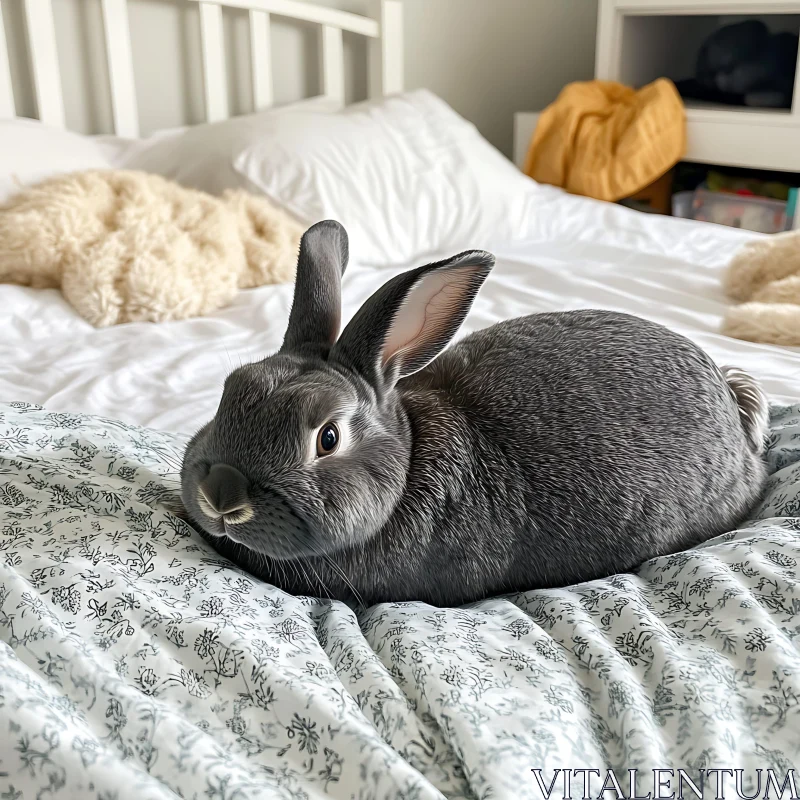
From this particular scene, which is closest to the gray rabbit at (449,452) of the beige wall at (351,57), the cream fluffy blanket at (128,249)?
the cream fluffy blanket at (128,249)

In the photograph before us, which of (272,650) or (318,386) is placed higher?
(318,386)

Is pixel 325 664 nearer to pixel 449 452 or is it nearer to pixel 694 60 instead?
pixel 449 452

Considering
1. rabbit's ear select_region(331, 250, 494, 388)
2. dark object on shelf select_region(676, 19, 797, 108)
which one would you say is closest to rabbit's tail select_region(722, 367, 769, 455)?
rabbit's ear select_region(331, 250, 494, 388)

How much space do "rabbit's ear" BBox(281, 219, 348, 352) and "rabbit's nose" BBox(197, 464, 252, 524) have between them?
0.52 ft

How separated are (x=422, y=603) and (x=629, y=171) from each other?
200 centimetres

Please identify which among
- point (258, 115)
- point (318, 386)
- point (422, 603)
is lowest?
point (422, 603)

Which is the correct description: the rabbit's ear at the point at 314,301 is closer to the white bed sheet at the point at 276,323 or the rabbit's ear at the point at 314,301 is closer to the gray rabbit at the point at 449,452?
the gray rabbit at the point at 449,452

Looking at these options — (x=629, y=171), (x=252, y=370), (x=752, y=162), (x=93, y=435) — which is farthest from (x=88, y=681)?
(x=752, y=162)

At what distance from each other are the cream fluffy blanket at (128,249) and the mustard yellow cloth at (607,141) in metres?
1.19

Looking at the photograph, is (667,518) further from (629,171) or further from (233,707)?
(629,171)

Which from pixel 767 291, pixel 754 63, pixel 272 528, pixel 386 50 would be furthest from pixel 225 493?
pixel 754 63

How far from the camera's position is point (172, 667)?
61cm

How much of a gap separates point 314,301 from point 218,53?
5.52 ft

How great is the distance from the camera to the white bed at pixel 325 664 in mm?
528
